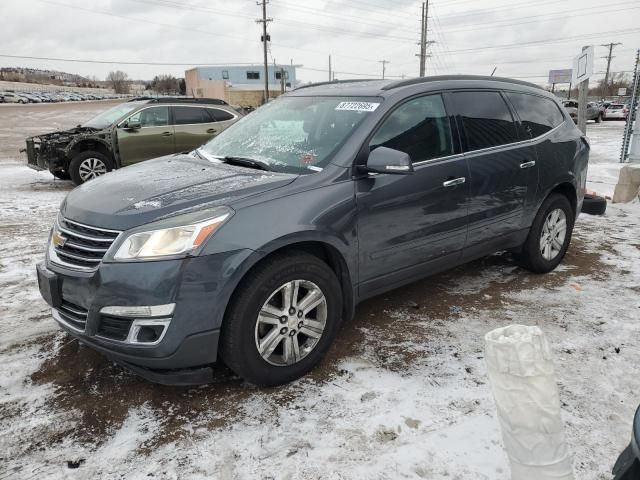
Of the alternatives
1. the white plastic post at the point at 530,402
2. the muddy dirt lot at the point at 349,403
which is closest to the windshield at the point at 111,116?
the muddy dirt lot at the point at 349,403

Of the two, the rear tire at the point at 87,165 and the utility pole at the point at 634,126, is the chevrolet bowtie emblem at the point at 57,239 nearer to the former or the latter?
the rear tire at the point at 87,165

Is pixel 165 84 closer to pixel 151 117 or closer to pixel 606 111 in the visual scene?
pixel 606 111

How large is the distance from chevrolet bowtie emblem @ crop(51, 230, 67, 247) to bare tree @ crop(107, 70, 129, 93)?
13563 cm

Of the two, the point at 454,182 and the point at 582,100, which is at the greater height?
the point at 582,100

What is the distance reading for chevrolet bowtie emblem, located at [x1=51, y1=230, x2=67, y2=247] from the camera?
2859 millimetres

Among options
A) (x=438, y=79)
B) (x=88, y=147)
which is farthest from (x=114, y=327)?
(x=88, y=147)

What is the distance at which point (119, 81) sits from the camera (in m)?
129

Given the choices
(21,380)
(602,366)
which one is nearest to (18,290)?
(21,380)

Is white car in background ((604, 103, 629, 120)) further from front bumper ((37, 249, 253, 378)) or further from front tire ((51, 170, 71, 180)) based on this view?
front bumper ((37, 249, 253, 378))

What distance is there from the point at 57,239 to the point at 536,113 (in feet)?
13.3

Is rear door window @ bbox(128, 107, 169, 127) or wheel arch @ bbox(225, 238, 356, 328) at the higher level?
rear door window @ bbox(128, 107, 169, 127)

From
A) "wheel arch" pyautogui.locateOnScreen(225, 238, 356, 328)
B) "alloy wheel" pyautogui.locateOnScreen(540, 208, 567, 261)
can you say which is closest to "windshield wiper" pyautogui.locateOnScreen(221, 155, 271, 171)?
"wheel arch" pyautogui.locateOnScreen(225, 238, 356, 328)

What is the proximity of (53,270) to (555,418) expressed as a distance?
2.58 meters

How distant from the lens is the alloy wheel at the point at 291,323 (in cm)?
275
